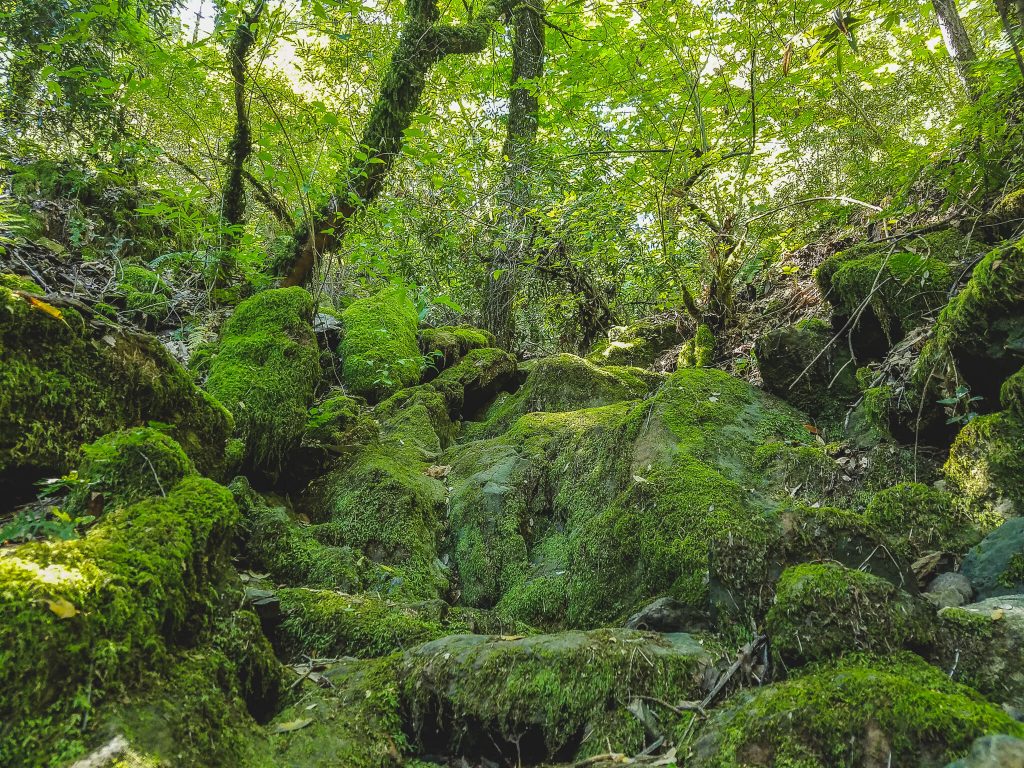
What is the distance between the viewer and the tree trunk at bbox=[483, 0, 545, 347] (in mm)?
8414

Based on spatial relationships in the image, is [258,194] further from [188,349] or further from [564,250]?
[564,250]

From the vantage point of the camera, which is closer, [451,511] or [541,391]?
[451,511]

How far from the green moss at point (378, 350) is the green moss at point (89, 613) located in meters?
4.61

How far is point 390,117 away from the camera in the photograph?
639 cm

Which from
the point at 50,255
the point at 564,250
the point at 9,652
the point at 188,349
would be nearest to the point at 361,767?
the point at 9,652

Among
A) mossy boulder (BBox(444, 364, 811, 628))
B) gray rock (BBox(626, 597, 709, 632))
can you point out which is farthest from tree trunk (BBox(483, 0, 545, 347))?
gray rock (BBox(626, 597, 709, 632))

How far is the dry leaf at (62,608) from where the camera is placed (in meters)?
1.56

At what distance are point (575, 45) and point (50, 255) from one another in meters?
7.16

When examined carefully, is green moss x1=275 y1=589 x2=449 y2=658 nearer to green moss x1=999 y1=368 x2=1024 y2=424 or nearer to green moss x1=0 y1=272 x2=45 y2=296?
green moss x1=0 y1=272 x2=45 y2=296

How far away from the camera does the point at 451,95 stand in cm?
866

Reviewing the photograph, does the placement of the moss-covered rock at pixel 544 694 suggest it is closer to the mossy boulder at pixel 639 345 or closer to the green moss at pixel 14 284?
the green moss at pixel 14 284

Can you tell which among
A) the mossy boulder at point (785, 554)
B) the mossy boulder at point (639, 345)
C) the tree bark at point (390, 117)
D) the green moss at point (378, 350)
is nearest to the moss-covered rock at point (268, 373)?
the tree bark at point (390, 117)

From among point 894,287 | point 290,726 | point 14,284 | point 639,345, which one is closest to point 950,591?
point 894,287

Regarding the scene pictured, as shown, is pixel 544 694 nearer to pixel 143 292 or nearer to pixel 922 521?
pixel 922 521
